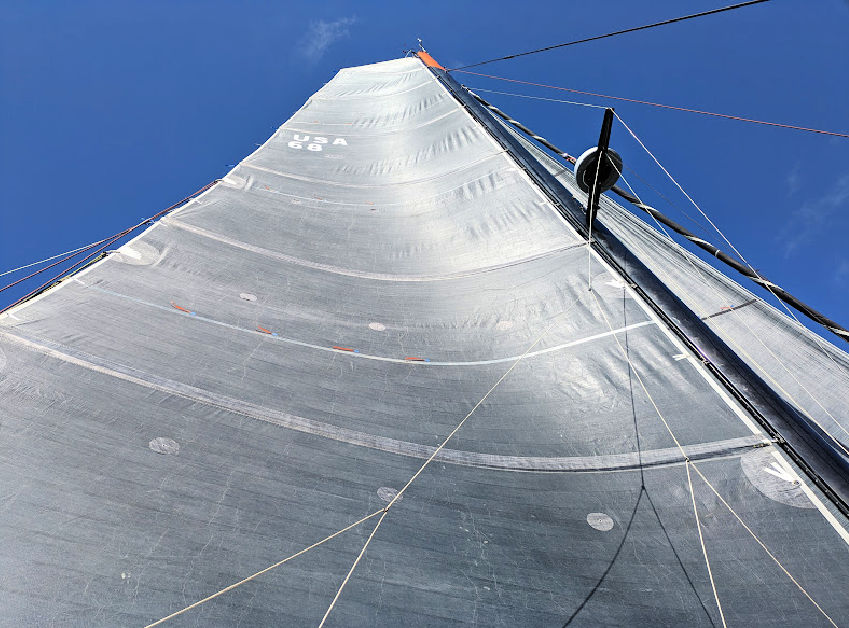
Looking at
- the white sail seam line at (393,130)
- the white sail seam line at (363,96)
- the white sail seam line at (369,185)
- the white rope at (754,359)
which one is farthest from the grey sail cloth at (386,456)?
the white sail seam line at (363,96)

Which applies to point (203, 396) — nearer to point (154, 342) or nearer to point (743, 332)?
point (154, 342)

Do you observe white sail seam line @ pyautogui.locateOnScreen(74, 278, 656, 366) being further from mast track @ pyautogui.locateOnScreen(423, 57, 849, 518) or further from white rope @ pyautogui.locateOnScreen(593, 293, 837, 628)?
white rope @ pyautogui.locateOnScreen(593, 293, 837, 628)

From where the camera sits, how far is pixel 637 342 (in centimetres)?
313

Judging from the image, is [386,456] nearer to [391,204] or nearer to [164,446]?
[164,446]

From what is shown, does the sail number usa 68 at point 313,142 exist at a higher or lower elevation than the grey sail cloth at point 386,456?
higher

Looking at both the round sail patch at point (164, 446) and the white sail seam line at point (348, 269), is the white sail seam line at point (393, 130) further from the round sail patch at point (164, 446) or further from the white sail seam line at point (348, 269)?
the round sail patch at point (164, 446)

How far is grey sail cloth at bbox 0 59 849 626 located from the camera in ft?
6.39

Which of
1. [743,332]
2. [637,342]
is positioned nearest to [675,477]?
[637,342]

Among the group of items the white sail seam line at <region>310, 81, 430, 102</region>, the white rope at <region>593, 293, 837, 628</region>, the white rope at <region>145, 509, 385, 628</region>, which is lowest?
the white rope at <region>145, 509, 385, 628</region>

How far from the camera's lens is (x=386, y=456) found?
271 cm

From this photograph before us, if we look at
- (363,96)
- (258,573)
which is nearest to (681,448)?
(258,573)

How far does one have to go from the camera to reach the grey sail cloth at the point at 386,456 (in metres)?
1.95

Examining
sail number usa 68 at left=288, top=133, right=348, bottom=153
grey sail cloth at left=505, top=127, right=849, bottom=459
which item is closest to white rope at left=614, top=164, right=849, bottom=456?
grey sail cloth at left=505, top=127, right=849, bottom=459

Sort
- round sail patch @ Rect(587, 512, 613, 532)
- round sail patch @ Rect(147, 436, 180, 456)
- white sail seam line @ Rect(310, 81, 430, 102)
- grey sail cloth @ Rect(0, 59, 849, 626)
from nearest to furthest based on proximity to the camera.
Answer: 1. grey sail cloth @ Rect(0, 59, 849, 626)
2. round sail patch @ Rect(587, 512, 613, 532)
3. round sail patch @ Rect(147, 436, 180, 456)
4. white sail seam line @ Rect(310, 81, 430, 102)
